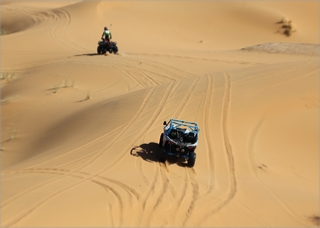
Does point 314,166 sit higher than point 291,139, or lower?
lower

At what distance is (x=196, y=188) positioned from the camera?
8.77 meters

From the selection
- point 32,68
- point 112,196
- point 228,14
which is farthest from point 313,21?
point 112,196

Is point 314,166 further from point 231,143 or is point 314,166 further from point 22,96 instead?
point 22,96

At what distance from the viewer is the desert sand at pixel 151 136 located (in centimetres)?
775

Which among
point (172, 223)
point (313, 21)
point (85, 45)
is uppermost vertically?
point (313, 21)

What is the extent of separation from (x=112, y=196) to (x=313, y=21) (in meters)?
31.2

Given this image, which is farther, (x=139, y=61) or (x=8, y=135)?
(x=139, y=61)

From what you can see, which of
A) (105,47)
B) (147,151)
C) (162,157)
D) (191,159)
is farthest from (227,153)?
(105,47)

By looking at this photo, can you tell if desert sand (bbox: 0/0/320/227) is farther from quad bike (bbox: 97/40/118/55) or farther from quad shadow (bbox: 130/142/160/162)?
quad bike (bbox: 97/40/118/55)

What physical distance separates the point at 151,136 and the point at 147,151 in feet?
3.25

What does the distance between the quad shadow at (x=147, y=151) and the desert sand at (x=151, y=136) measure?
0.16ft

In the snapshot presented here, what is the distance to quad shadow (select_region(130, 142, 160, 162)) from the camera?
1034cm

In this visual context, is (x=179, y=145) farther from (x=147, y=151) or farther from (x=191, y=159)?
(x=147, y=151)

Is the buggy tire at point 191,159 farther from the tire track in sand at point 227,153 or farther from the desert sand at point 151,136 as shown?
the tire track in sand at point 227,153
